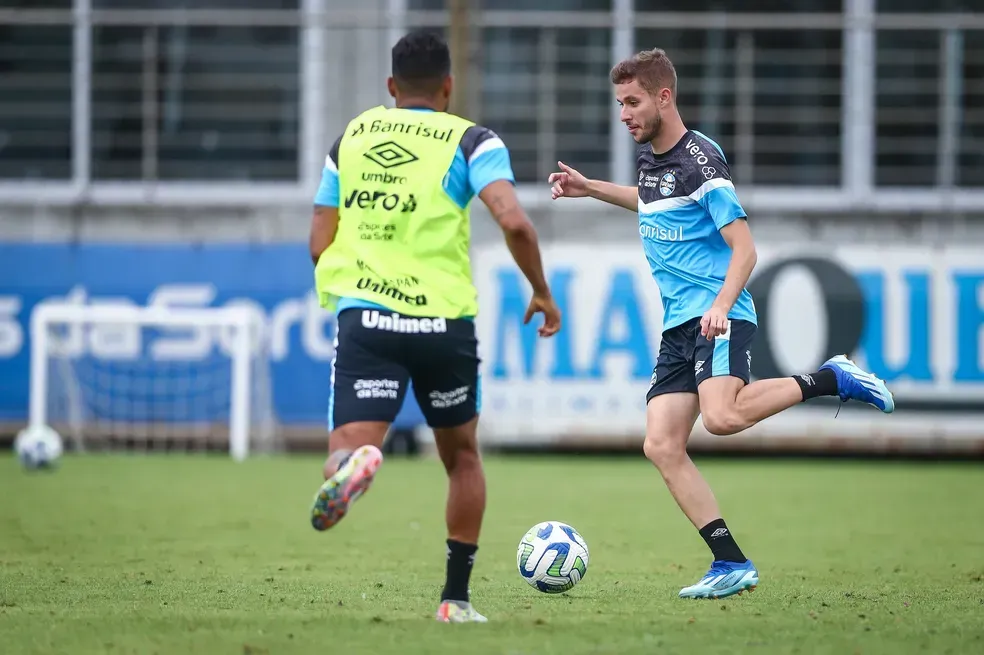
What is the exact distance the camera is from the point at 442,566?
7.54 m

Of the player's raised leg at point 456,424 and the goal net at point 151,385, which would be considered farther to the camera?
the goal net at point 151,385

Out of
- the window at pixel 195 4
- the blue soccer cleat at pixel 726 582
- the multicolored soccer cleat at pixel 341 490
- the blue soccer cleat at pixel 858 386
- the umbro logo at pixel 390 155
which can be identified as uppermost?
the window at pixel 195 4

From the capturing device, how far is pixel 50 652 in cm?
476

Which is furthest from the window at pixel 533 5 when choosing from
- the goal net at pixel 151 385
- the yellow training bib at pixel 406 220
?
the yellow training bib at pixel 406 220

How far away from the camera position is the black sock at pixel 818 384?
6469mm

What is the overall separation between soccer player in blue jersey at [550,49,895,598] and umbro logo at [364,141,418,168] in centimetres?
134

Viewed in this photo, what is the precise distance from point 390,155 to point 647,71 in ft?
4.87

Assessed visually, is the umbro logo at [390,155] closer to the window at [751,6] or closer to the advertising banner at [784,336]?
the advertising banner at [784,336]

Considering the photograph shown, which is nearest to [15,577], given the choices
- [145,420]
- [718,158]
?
[718,158]

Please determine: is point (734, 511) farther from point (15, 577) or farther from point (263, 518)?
point (15, 577)

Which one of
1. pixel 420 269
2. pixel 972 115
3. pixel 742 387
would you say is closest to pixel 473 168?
pixel 420 269

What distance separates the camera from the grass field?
5066mm

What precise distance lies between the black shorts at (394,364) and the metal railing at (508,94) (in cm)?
1308

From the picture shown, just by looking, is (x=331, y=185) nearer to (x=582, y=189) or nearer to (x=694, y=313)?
(x=582, y=189)
